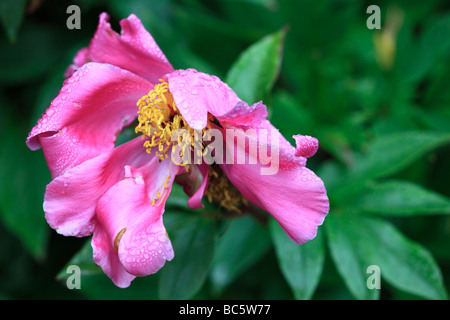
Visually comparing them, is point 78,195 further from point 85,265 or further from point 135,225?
point 85,265

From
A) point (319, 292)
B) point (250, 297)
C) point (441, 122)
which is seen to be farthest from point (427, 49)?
point (250, 297)

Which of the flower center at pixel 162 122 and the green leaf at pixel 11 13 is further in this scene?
the green leaf at pixel 11 13

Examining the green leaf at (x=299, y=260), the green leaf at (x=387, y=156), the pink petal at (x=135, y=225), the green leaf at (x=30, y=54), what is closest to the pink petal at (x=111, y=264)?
the pink petal at (x=135, y=225)

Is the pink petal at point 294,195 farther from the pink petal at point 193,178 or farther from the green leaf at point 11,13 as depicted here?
the green leaf at point 11,13

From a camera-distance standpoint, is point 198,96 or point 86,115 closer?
point 198,96

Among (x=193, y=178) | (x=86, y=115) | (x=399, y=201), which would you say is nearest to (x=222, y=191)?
(x=193, y=178)

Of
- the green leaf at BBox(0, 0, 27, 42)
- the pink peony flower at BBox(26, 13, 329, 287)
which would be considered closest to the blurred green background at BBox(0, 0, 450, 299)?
the green leaf at BBox(0, 0, 27, 42)

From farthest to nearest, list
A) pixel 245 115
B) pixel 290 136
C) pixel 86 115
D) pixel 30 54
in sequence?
pixel 30 54 → pixel 290 136 → pixel 86 115 → pixel 245 115
